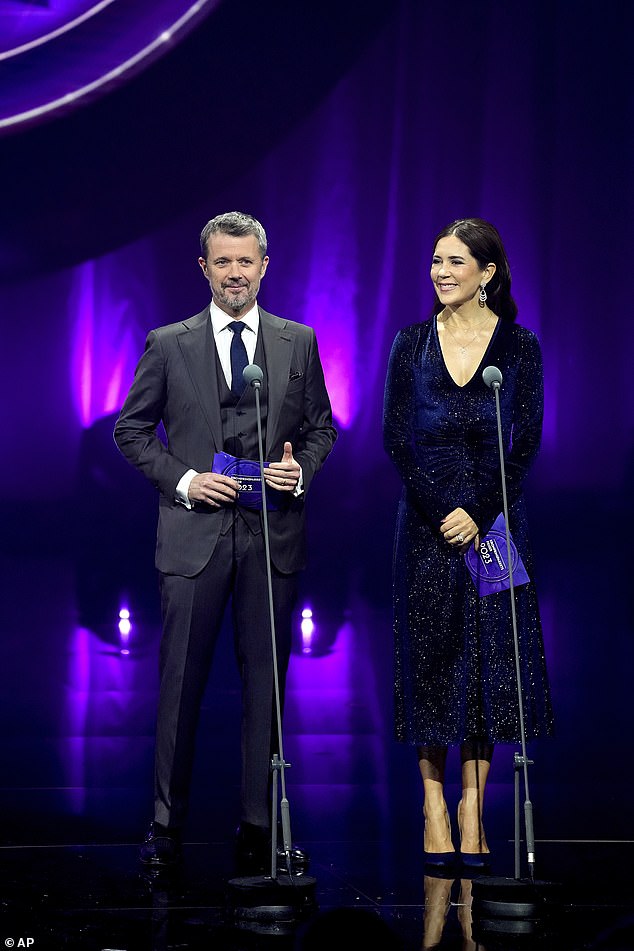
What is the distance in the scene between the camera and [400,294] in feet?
25.9

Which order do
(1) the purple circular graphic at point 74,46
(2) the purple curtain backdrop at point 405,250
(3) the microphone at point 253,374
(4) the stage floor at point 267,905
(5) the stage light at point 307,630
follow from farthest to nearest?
(2) the purple curtain backdrop at point 405,250 < (1) the purple circular graphic at point 74,46 < (5) the stage light at point 307,630 < (3) the microphone at point 253,374 < (4) the stage floor at point 267,905

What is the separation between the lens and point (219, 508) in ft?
11.1

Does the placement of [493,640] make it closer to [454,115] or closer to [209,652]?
[209,652]

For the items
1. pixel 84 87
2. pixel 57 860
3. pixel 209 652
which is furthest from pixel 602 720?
pixel 84 87

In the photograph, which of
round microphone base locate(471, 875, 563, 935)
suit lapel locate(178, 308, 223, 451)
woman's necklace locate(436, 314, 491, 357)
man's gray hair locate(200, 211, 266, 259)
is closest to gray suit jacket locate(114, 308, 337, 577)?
suit lapel locate(178, 308, 223, 451)

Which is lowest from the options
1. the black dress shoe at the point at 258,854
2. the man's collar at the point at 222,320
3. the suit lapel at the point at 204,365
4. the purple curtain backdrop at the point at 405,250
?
the black dress shoe at the point at 258,854

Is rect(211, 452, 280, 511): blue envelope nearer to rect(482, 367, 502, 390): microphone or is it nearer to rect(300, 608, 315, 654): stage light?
rect(482, 367, 502, 390): microphone

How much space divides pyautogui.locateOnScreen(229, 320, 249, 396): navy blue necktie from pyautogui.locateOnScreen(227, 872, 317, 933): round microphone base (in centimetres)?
115

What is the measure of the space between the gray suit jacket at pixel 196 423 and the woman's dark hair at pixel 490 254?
0.42 metres

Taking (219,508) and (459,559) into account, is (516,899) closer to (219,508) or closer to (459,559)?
(459,559)

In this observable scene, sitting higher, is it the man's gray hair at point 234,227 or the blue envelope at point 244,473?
the man's gray hair at point 234,227

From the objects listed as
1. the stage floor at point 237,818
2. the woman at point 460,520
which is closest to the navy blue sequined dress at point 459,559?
the woman at point 460,520

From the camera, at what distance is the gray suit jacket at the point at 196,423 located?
3.40m

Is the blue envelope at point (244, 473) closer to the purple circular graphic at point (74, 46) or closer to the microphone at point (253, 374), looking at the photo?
the microphone at point (253, 374)
